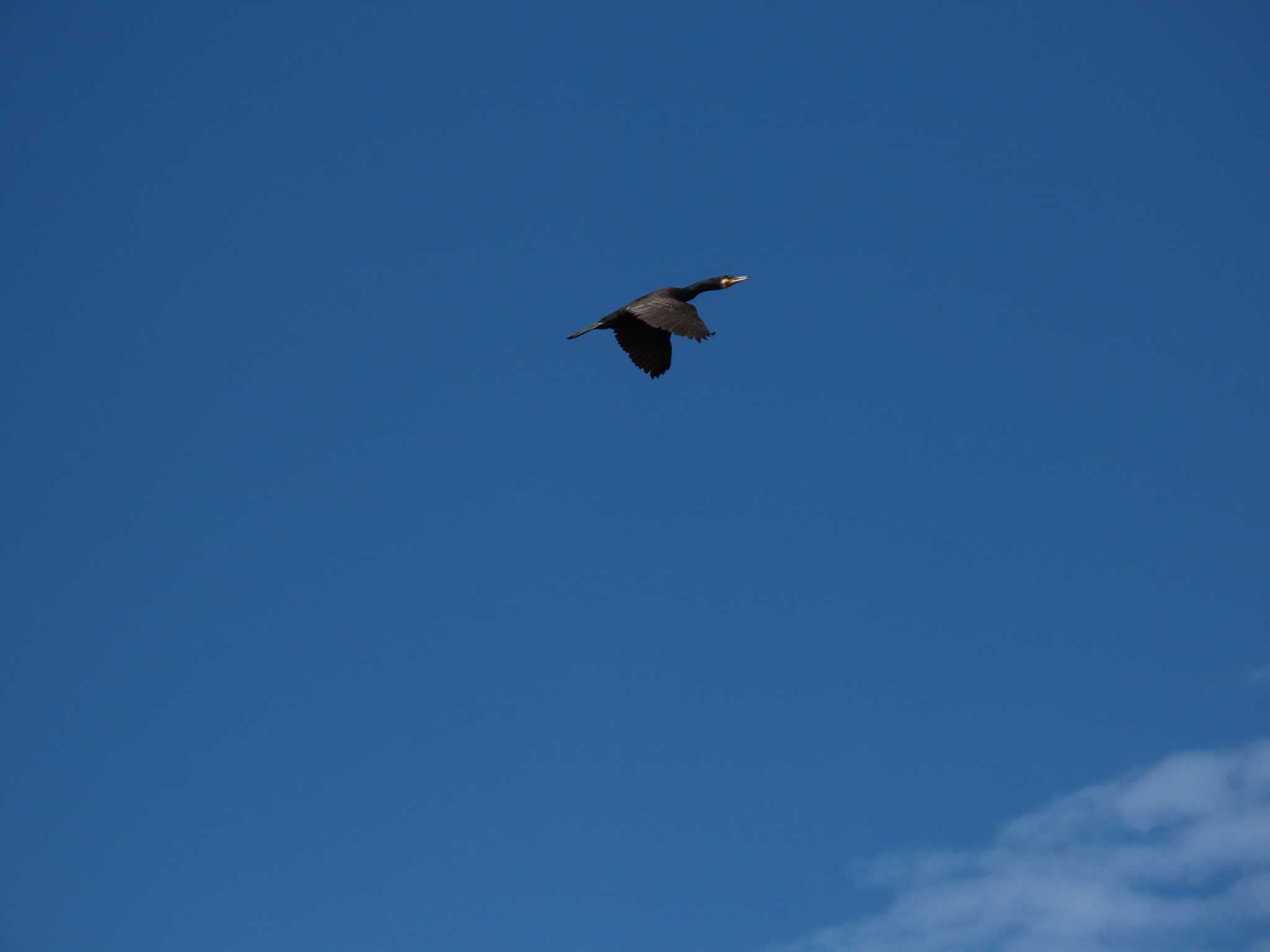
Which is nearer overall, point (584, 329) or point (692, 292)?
point (584, 329)

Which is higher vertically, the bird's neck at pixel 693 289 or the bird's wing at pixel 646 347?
the bird's neck at pixel 693 289

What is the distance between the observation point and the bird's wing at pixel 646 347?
42.4 metres

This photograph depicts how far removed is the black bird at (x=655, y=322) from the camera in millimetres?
39000

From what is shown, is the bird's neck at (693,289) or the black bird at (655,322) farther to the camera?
Answer: the bird's neck at (693,289)

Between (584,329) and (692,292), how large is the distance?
413 centimetres

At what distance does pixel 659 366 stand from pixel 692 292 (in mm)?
2614

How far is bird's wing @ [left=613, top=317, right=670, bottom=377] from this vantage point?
42.4 meters

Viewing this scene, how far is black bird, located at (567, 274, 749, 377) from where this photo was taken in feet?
128

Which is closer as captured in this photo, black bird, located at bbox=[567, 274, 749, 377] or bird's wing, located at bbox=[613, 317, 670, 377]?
black bird, located at bbox=[567, 274, 749, 377]

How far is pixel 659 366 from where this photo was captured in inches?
1672

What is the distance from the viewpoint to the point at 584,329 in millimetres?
41000

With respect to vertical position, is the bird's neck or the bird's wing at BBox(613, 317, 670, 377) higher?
the bird's neck

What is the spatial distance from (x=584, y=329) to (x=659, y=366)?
2.60 meters

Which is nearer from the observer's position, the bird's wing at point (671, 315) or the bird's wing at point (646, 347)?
the bird's wing at point (671, 315)
